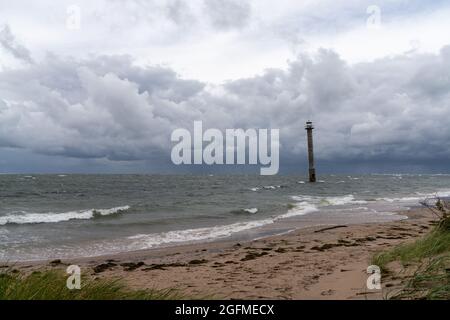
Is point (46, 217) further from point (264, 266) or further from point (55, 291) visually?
point (55, 291)

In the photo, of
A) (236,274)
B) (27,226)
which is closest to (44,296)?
(236,274)

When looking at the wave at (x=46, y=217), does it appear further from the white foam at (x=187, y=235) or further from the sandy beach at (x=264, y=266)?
the sandy beach at (x=264, y=266)

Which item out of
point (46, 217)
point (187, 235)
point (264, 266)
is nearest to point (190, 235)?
point (187, 235)

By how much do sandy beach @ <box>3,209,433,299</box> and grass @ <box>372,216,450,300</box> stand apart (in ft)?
1.42

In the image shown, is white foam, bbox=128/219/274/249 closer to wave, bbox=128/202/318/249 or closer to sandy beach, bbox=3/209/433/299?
wave, bbox=128/202/318/249

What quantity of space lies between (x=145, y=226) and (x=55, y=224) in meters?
Result: 5.87

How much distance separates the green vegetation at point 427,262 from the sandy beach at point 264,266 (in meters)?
0.43

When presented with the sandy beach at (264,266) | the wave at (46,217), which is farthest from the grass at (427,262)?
the wave at (46,217)

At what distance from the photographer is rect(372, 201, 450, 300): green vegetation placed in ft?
18.0

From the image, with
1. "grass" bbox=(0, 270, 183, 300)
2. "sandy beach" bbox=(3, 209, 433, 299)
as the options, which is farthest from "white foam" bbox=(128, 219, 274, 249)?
"grass" bbox=(0, 270, 183, 300)
